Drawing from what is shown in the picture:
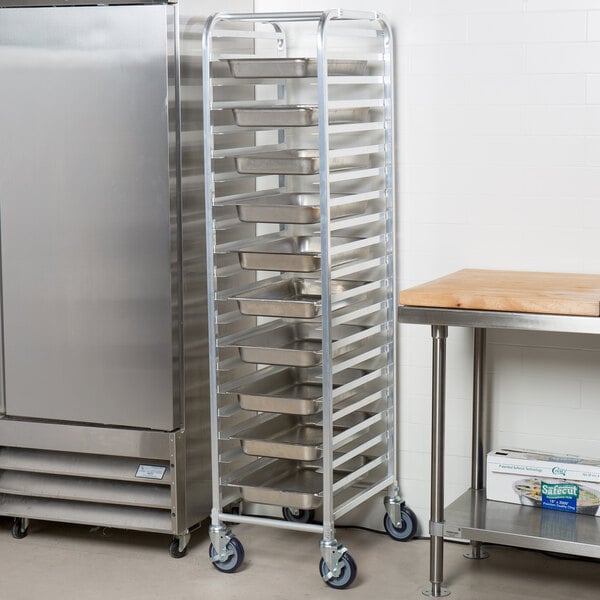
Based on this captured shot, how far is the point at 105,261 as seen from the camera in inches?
169

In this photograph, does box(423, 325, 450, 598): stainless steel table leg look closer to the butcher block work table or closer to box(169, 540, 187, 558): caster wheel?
the butcher block work table

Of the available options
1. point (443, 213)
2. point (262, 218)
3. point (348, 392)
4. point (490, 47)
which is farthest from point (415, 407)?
point (490, 47)

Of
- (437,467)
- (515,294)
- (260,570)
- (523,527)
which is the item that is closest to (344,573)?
(260,570)

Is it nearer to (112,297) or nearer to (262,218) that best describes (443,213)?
(262,218)

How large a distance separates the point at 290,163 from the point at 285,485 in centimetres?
128

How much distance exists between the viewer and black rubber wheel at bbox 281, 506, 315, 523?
4.78 m

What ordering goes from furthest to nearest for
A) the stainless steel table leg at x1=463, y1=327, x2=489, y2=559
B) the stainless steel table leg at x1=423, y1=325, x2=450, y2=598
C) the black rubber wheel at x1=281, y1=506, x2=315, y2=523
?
the black rubber wheel at x1=281, y1=506, x2=315, y2=523 < the stainless steel table leg at x1=463, y1=327, x2=489, y2=559 < the stainless steel table leg at x1=423, y1=325, x2=450, y2=598

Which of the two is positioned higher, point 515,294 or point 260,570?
point 515,294

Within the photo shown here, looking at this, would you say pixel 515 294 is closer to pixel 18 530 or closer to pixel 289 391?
pixel 289 391

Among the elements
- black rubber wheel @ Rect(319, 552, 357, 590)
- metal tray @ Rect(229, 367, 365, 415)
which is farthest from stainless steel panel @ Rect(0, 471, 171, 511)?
black rubber wheel @ Rect(319, 552, 357, 590)

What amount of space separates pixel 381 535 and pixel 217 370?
1066mm

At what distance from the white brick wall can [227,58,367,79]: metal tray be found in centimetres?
40

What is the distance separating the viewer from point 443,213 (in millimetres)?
4465

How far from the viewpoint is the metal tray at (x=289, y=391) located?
4098 mm
